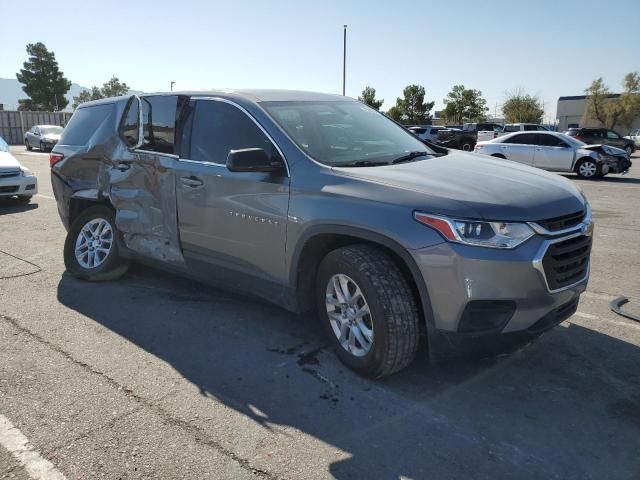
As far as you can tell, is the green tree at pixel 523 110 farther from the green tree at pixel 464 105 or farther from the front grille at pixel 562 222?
the front grille at pixel 562 222

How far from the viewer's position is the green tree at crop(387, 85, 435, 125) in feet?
192

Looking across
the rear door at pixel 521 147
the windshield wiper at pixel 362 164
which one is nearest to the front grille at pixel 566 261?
the windshield wiper at pixel 362 164

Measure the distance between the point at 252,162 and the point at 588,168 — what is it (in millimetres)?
15045

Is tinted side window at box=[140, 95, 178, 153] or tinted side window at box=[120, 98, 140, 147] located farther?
tinted side window at box=[120, 98, 140, 147]

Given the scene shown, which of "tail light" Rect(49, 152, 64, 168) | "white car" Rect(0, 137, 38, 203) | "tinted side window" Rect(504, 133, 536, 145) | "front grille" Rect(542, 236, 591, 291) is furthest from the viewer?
"tinted side window" Rect(504, 133, 536, 145)

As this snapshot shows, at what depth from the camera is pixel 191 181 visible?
13.9ft

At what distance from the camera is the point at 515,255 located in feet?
9.47

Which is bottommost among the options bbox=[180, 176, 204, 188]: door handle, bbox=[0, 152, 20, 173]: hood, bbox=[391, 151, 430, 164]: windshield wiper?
bbox=[0, 152, 20, 173]: hood

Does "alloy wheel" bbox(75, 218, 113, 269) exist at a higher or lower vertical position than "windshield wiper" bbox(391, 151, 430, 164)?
lower

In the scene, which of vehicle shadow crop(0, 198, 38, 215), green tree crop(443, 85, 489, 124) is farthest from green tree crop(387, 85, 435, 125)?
vehicle shadow crop(0, 198, 38, 215)

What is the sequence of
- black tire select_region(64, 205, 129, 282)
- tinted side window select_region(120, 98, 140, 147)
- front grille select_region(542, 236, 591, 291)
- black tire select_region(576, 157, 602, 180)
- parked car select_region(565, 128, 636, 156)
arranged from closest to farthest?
front grille select_region(542, 236, 591, 291) → tinted side window select_region(120, 98, 140, 147) → black tire select_region(64, 205, 129, 282) → black tire select_region(576, 157, 602, 180) → parked car select_region(565, 128, 636, 156)

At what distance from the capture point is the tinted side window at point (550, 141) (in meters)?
16.4

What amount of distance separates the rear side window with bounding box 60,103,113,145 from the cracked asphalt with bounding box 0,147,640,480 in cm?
177

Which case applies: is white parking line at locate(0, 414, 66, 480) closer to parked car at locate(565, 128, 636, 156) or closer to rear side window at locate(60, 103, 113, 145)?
rear side window at locate(60, 103, 113, 145)
